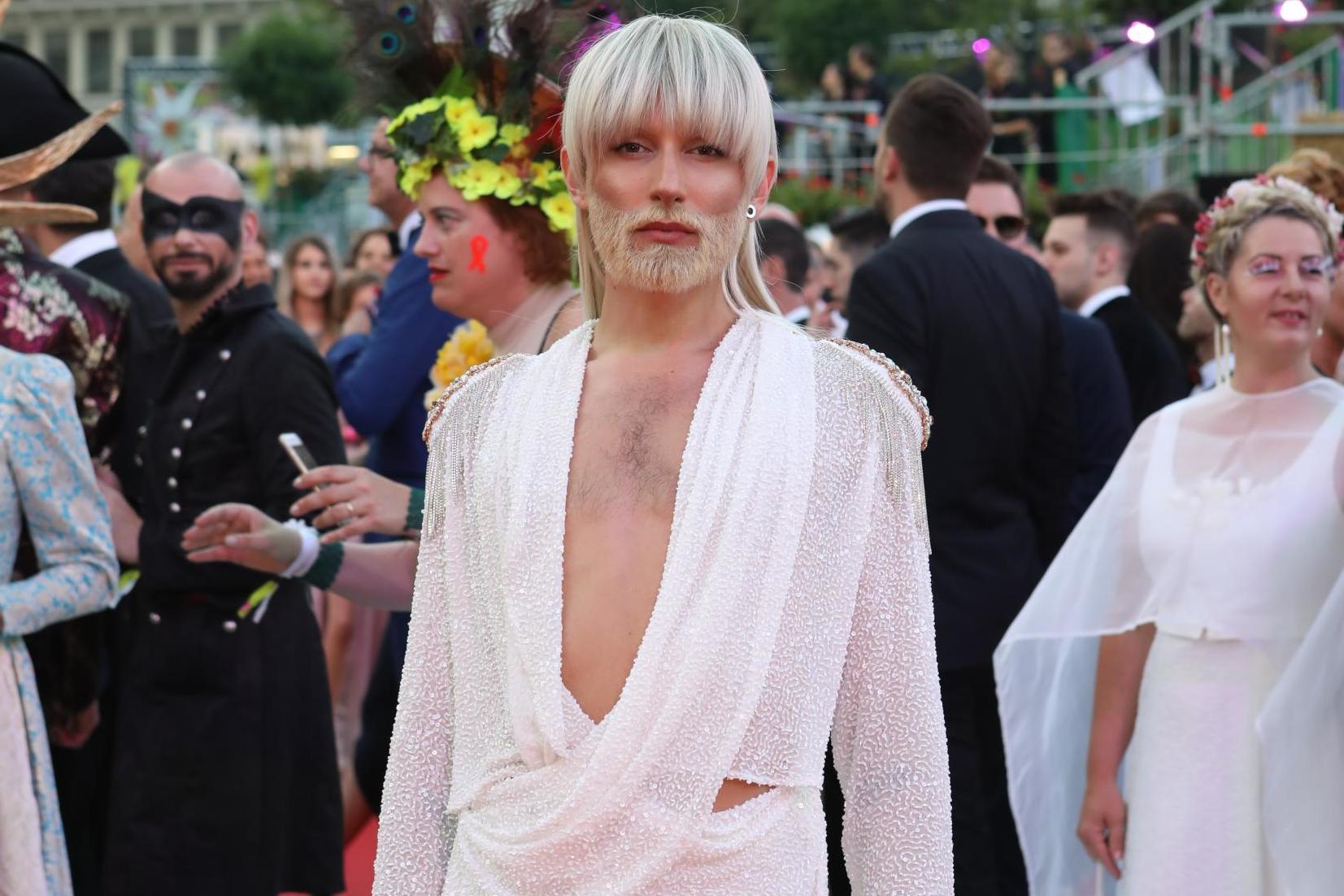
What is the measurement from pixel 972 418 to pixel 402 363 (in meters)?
1.58

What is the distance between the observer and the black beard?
5.35m

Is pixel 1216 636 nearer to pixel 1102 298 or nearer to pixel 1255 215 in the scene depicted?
pixel 1255 215

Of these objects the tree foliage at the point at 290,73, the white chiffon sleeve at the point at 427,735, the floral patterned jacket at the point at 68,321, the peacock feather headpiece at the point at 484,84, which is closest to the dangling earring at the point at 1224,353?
the peacock feather headpiece at the point at 484,84

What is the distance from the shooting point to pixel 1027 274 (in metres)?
5.76

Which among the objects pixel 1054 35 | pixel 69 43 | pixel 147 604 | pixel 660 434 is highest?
pixel 69 43

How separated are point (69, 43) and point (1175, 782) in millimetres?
104275

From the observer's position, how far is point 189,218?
542cm

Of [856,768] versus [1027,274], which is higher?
[1027,274]

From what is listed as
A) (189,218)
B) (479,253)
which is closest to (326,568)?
(479,253)

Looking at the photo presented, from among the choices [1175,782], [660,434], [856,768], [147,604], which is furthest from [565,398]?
[147,604]

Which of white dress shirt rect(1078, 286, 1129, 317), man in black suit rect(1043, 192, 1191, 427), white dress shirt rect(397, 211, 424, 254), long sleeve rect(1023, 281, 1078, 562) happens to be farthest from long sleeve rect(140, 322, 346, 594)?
Answer: white dress shirt rect(1078, 286, 1129, 317)

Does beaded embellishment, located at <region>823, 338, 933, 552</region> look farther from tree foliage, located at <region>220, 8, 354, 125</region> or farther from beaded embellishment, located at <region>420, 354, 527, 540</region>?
tree foliage, located at <region>220, 8, 354, 125</region>

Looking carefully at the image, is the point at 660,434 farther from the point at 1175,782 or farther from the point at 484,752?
the point at 1175,782

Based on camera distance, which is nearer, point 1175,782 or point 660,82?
point 660,82
